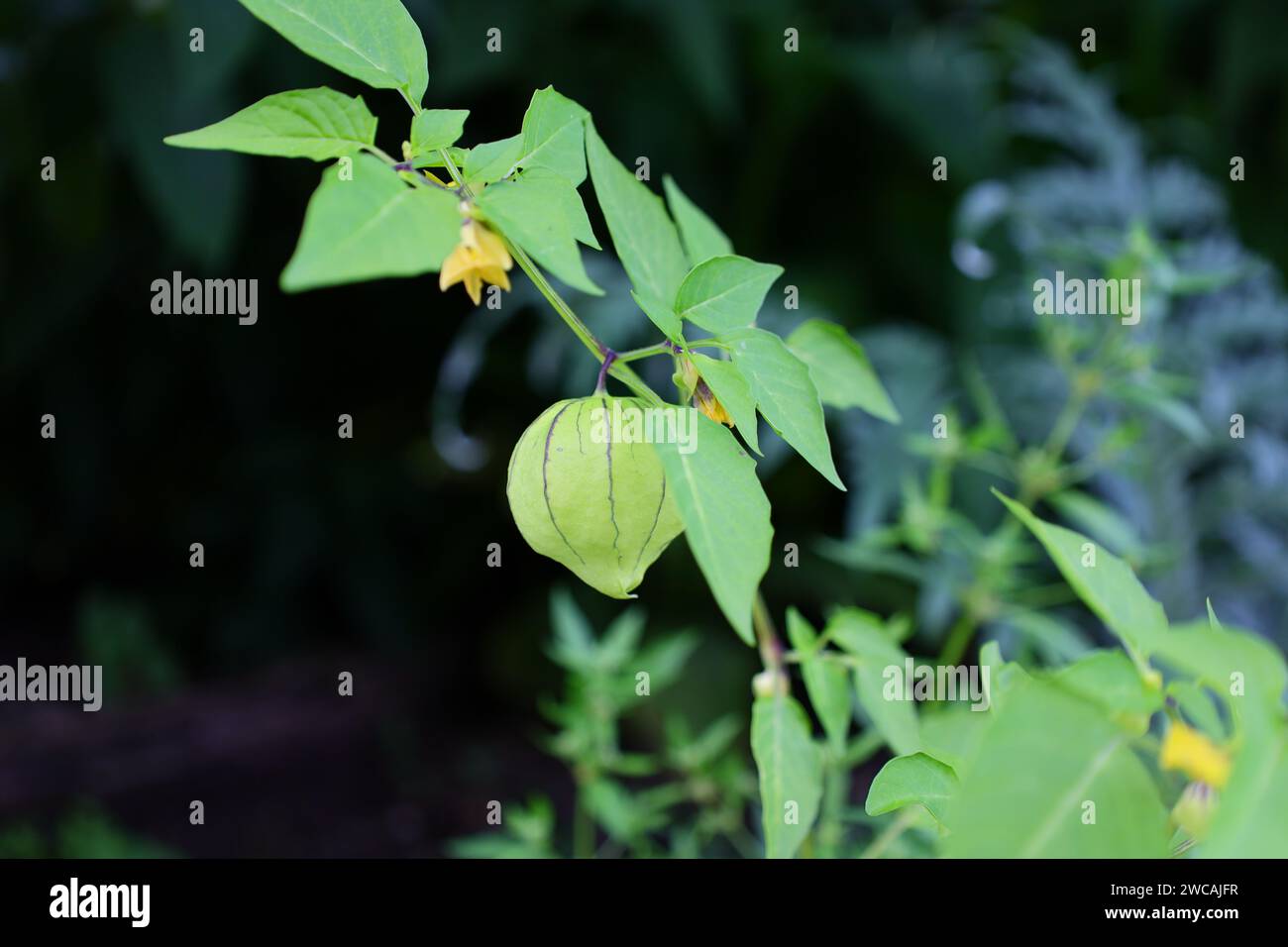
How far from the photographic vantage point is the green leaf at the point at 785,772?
0.68 ft

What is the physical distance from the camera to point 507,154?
18cm

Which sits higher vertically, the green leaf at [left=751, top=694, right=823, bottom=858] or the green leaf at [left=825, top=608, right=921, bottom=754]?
the green leaf at [left=825, top=608, right=921, bottom=754]

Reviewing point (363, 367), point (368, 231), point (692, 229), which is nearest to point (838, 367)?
point (692, 229)

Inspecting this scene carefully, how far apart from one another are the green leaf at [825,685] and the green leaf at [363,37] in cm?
15

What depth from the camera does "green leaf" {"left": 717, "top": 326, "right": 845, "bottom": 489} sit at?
175 millimetres

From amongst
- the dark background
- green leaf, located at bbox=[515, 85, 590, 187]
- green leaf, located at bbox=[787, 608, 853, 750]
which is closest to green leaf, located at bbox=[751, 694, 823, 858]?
green leaf, located at bbox=[787, 608, 853, 750]

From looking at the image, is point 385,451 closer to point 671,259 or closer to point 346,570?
point 346,570

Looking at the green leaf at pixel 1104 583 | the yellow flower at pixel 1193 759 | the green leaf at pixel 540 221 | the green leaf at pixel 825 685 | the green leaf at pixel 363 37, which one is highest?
the green leaf at pixel 363 37

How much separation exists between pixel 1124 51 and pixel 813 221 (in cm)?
46

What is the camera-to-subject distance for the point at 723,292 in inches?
7.7

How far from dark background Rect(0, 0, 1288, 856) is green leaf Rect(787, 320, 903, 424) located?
67cm

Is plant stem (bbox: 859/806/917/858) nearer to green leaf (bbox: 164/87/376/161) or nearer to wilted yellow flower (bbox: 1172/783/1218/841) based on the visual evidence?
wilted yellow flower (bbox: 1172/783/1218/841)

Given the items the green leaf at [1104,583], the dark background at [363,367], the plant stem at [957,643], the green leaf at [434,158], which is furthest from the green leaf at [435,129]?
the dark background at [363,367]

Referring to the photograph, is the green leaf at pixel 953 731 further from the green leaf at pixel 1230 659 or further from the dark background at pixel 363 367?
the dark background at pixel 363 367
